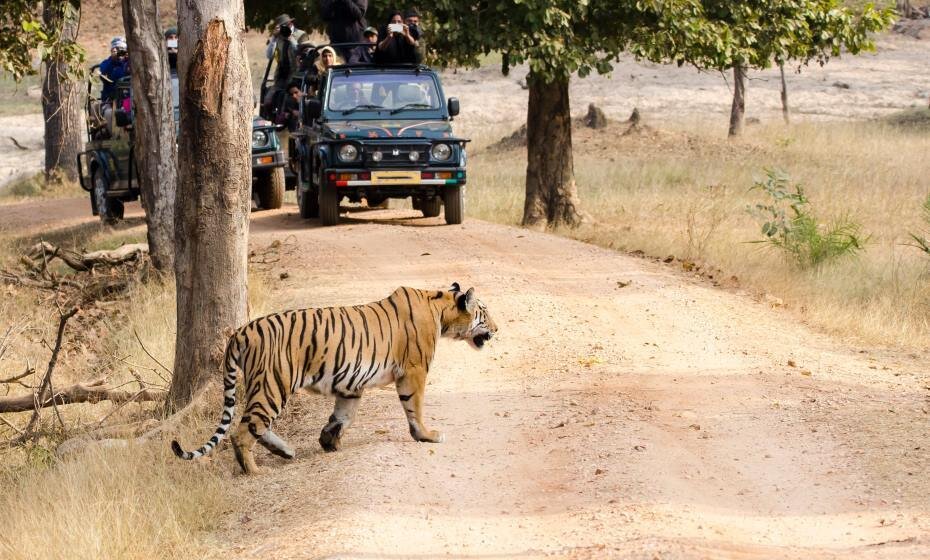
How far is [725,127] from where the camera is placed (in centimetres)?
3123

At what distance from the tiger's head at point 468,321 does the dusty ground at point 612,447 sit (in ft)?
2.01

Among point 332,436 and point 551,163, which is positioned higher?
point 551,163

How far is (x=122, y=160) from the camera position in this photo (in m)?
18.5

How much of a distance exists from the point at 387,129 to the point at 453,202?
1233 millimetres

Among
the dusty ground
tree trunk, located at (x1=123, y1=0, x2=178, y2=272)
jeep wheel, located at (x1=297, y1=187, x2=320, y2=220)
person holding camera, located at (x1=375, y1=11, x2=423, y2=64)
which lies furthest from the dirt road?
person holding camera, located at (x1=375, y1=11, x2=423, y2=64)

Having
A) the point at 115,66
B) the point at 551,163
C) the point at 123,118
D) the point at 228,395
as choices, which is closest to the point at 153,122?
the point at 123,118

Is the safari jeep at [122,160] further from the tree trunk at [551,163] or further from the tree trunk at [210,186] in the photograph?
the tree trunk at [210,186]

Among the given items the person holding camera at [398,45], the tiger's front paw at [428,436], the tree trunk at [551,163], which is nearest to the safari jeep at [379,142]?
the person holding camera at [398,45]

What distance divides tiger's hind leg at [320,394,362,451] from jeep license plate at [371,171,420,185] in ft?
26.8

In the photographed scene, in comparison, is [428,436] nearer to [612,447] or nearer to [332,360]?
[332,360]

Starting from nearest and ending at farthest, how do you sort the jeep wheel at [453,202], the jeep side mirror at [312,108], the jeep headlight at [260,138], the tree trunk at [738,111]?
1. the jeep wheel at [453,202]
2. the jeep side mirror at [312,108]
3. the jeep headlight at [260,138]
4. the tree trunk at [738,111]

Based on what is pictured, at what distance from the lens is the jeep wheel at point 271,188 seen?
733 inches

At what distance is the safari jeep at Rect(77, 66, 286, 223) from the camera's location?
18.0 meters

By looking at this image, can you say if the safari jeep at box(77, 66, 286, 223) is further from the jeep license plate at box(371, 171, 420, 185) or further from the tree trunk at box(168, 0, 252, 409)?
the tree trunk at box(168, 0, 252, 409)
